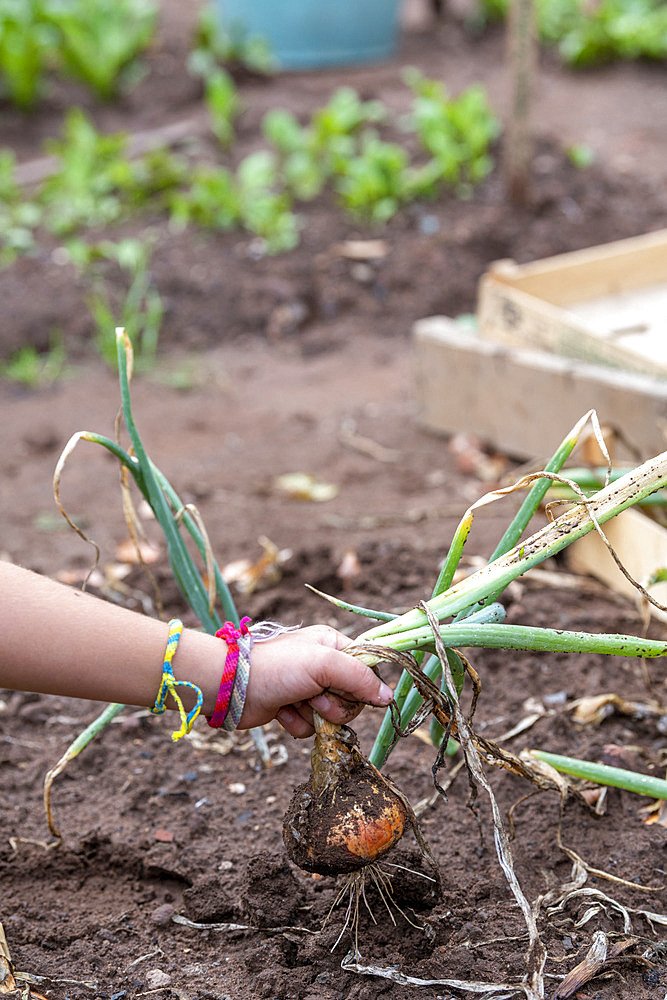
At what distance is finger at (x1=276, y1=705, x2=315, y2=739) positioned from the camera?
139 cm

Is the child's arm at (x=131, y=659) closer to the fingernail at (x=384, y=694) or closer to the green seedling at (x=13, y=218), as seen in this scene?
the fingernail at (x=384, y=694)

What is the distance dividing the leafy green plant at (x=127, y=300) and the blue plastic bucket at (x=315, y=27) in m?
2.90

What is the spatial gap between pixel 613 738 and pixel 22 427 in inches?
106

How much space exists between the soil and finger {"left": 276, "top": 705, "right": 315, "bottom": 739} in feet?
0.88

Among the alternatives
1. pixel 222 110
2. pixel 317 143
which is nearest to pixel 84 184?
pixel 222 110

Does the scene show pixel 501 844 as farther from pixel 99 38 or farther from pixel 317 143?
pixel 99 38

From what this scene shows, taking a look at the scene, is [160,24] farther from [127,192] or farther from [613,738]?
[613,738]

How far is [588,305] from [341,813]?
255 centimetres

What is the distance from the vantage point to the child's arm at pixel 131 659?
1.25 m

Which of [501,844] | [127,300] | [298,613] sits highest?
[501,844]

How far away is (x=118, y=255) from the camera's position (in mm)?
4891

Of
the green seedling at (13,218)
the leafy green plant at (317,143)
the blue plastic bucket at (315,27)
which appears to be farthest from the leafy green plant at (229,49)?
the green seedling at (13,218)

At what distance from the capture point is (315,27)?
713 cm

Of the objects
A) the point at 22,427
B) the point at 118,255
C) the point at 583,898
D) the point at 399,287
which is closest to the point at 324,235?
the point at 399,287
